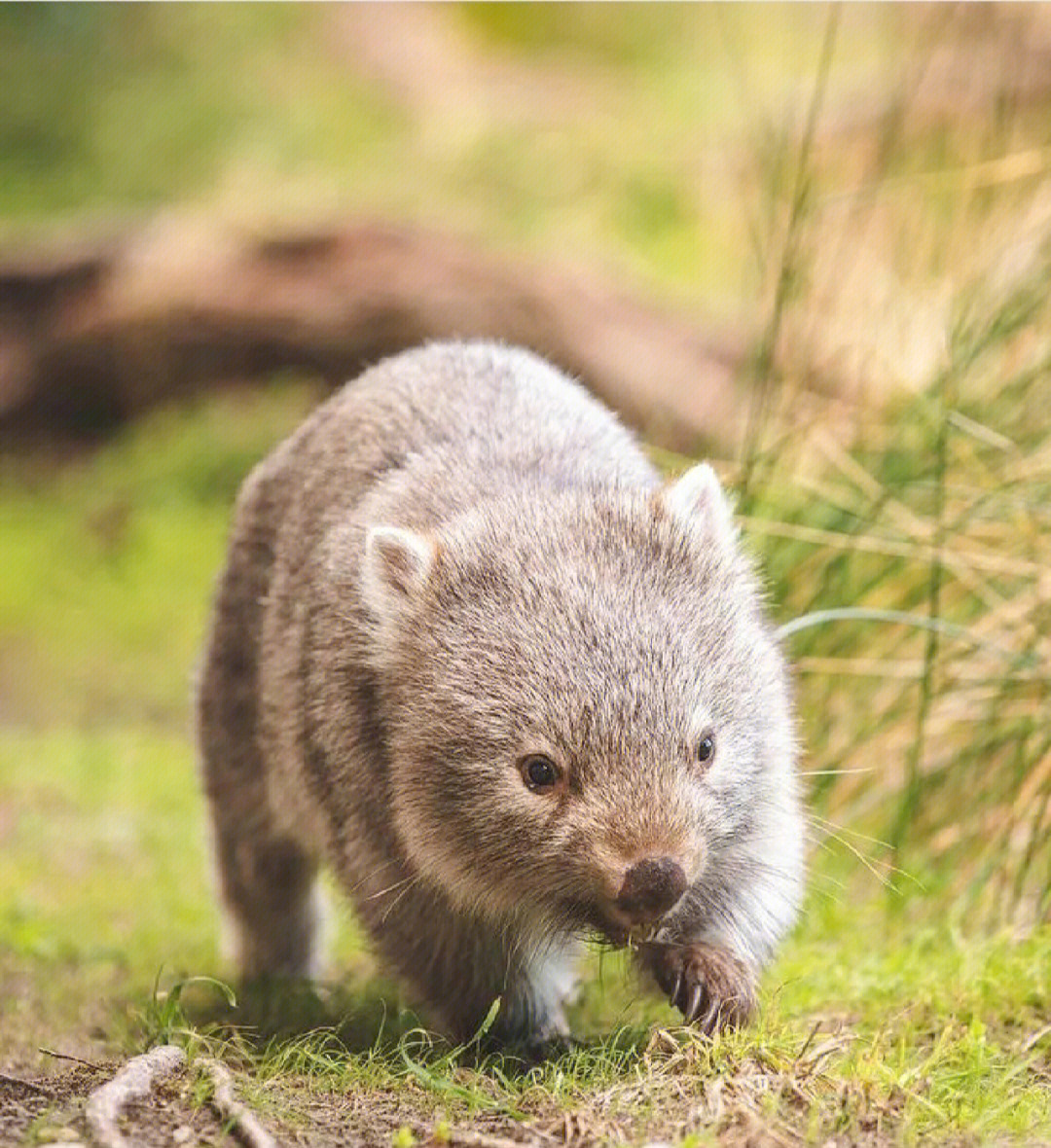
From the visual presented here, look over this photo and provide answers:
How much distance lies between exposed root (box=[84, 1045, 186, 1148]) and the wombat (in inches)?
28.9

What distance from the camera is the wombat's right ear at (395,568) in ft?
14.0

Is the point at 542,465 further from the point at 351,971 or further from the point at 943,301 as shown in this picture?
the point at 943,301

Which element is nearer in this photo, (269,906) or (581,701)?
(581,701)

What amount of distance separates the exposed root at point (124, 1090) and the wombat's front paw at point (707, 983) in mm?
1179

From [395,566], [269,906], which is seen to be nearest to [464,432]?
[395,566]

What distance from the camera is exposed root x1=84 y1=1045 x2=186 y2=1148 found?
11.0 ft

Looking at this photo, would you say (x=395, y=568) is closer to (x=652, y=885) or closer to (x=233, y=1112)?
(x=652, y=885)

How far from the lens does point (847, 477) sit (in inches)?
267

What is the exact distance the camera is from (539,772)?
12.9 feet

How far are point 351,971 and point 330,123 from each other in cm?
1175

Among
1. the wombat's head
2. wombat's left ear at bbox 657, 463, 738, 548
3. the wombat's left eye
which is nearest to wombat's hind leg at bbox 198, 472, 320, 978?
the wombat's head

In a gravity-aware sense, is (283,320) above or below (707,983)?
above

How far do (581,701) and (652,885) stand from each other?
1.43ft

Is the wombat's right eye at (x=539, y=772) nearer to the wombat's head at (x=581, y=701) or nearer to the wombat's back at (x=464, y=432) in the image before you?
the wombat's head at (x=581, y=701)
